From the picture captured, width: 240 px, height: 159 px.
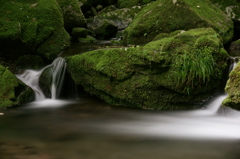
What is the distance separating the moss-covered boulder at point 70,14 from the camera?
10352 millimetres

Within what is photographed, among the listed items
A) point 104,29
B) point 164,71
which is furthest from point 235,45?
point 104,29

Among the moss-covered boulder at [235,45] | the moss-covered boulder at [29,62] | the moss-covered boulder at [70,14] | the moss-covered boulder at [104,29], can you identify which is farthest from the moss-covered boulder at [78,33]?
the moss-covered boulder at [235,45]

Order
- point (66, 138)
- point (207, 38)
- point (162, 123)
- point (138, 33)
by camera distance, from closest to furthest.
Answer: point (66, 138) < point (162, 123) < point (207, 38) < point (138, 33)

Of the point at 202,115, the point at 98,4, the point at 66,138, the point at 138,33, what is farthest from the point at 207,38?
the point at 98,4

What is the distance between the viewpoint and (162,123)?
5.17 m

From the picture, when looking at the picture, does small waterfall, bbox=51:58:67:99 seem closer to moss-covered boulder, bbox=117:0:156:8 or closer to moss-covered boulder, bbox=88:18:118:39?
moss-covered boulder, bbox=88:18:118:39

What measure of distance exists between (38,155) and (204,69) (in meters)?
3.61

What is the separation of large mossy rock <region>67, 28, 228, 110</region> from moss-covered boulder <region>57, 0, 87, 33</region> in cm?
472

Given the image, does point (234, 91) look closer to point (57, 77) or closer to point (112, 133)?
point (112, 133)

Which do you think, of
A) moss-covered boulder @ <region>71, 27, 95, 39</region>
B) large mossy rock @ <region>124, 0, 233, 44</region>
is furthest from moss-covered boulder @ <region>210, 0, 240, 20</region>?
moss-covered boulder @ <region>71, 27, 95, 39</region>

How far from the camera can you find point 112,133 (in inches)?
184

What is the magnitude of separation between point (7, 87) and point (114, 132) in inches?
117

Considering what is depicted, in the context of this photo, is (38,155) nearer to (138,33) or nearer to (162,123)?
(162,123)

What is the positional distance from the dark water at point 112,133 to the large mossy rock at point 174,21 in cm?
323
